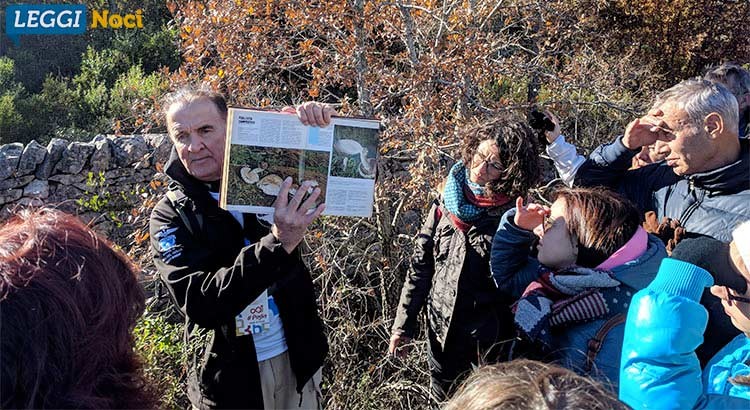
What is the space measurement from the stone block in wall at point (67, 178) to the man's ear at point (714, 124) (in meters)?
6.31

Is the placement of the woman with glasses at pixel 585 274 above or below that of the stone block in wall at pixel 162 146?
below

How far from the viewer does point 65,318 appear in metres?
1.22

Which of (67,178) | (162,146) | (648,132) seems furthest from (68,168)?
(648,132)

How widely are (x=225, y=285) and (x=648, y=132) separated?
1976mm

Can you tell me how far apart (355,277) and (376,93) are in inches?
50.2

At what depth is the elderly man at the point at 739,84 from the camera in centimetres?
320

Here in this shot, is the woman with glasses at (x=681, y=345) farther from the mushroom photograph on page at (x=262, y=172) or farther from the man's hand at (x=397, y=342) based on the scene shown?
the man's hand at (x=397, y=342)

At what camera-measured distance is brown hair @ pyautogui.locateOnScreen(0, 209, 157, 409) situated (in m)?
1.15

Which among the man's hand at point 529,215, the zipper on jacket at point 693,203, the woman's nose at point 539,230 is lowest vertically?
the woman's nose at point 539,230

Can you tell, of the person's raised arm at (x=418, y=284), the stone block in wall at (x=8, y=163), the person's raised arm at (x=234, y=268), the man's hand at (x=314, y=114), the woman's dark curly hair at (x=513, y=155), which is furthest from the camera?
A: the stone block in wall at (x=8, y=163)

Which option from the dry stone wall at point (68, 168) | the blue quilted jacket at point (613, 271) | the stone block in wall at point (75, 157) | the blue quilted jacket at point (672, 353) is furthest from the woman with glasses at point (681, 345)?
the stone block in wall at point (75, 157)

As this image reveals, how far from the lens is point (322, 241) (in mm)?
3938

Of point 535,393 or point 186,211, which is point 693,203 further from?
point 186,211

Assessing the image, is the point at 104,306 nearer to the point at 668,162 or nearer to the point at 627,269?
the point at 627,269
